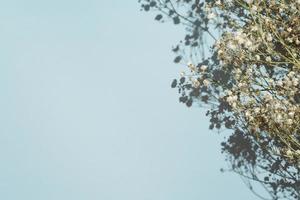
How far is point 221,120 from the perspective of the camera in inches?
380

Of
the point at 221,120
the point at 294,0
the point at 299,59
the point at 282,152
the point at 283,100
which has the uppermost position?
the point at 221,120

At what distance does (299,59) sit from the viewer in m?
5.01

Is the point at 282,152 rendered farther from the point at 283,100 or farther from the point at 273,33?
the point at 273,33

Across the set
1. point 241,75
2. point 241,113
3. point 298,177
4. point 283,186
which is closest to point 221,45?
point 241,75

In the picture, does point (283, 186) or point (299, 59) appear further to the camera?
point (283, 186)

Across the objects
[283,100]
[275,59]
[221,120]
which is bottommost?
[283,100]

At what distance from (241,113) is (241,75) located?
16.4 inches

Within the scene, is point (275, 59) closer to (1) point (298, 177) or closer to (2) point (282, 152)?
(2) point (282, 152)

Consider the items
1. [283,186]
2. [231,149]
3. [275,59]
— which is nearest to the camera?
[275,59]

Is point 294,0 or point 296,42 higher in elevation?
point 294,0

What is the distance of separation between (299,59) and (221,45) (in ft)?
2.60

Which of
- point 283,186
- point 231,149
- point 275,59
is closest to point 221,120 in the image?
point 231,149

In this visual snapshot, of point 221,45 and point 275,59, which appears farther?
point 275,59

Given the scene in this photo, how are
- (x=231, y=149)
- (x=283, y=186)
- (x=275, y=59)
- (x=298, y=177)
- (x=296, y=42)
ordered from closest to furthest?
(x=296, y=42) → (x=275, y=59) → (x=298, y=177) → (x=283, y=186) → (x=231, y=149)
